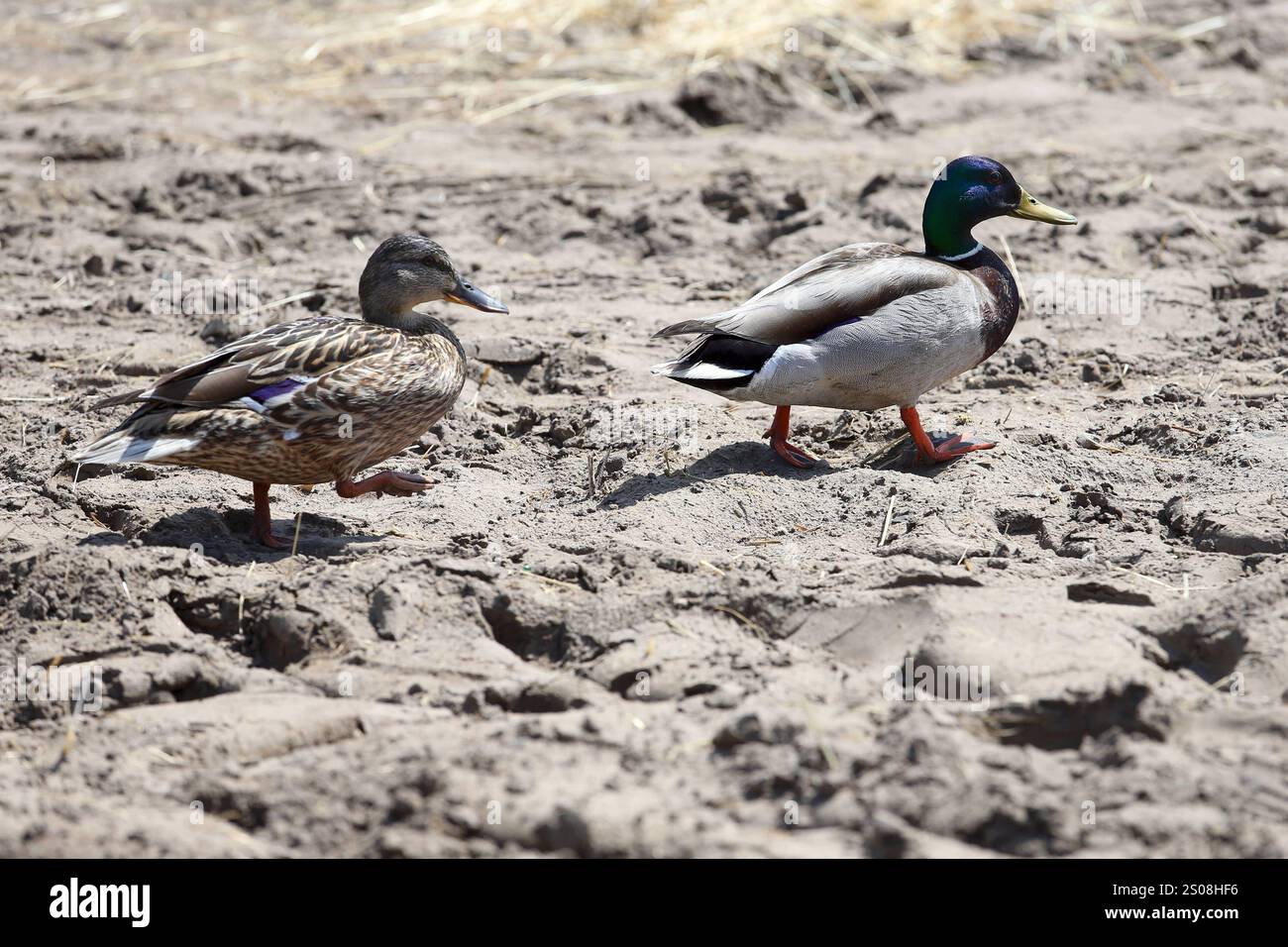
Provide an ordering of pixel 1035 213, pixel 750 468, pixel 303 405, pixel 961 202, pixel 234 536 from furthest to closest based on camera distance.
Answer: pixel 1035 213 < pixel 961 202 < pixel 750 468 < pixel 234 536 < pixel 303 405

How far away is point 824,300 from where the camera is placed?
5473mm

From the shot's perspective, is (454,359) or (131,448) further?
(454,359)

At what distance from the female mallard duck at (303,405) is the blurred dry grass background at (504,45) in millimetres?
4786

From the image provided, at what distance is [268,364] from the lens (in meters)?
4.79

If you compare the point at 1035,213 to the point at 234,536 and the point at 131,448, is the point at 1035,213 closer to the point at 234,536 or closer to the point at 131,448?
the point at 234,536

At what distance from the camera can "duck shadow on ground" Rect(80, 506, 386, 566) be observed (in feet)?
15.4

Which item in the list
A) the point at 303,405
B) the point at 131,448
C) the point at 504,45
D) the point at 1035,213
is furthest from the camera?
the point at 504,45

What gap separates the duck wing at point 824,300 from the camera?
545 centimetres

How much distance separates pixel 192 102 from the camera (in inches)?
384

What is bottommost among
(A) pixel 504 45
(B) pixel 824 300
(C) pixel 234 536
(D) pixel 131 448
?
(C) pixel 234 536

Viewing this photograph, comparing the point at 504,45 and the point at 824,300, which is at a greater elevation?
the point at 504,45

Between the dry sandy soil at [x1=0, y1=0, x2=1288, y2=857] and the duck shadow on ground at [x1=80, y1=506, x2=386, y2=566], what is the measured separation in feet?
0.07

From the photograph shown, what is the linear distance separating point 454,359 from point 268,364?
713 mm

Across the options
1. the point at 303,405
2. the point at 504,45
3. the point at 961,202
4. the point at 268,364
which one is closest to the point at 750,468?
the point at 961,202
